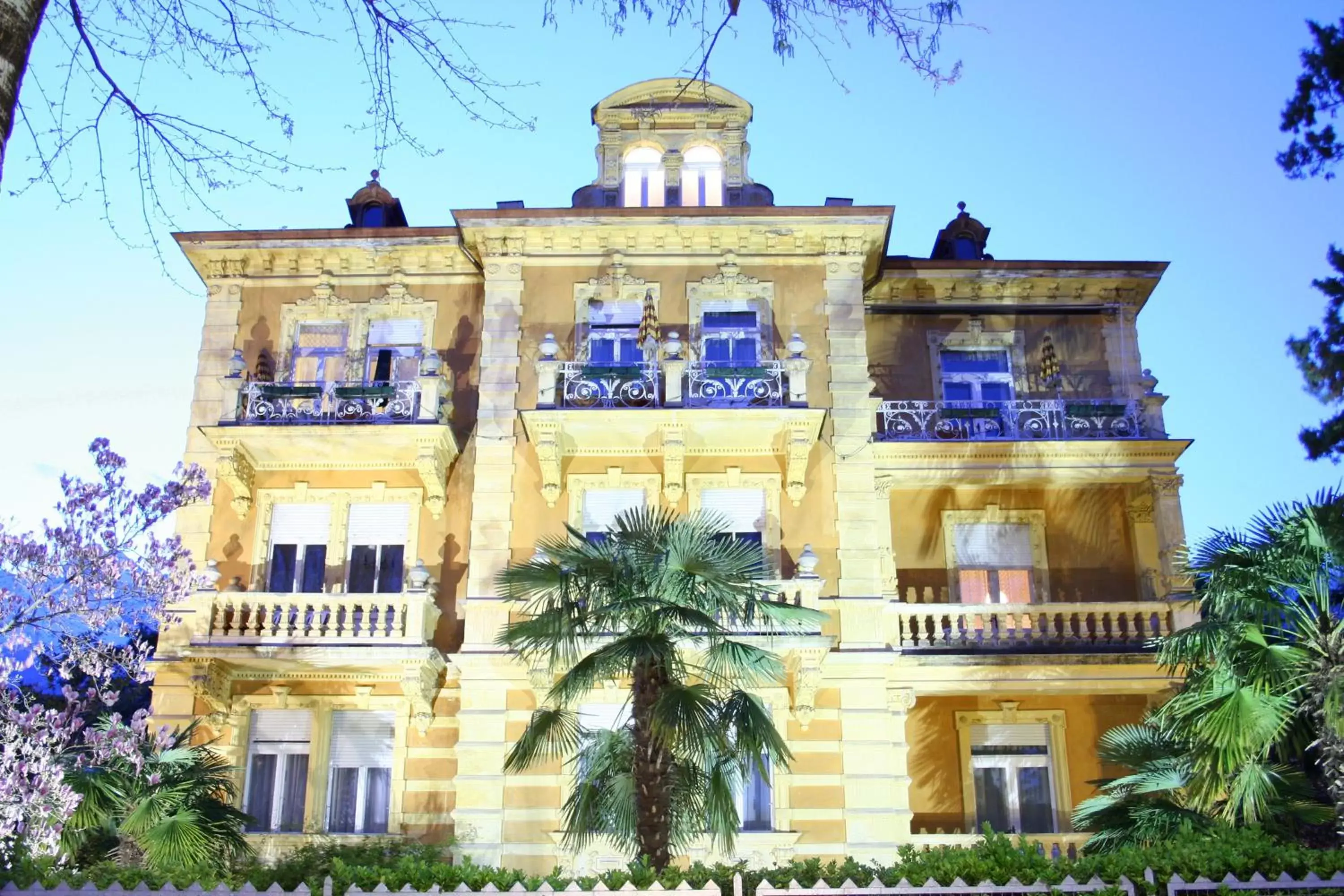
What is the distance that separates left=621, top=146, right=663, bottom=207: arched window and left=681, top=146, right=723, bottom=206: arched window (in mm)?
456

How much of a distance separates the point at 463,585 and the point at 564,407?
327cm

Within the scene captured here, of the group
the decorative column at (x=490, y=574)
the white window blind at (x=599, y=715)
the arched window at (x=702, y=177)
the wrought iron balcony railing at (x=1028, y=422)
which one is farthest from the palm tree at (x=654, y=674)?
the arched window at (x=702, y=177)

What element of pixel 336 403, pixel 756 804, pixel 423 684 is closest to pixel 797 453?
pixel 756 804

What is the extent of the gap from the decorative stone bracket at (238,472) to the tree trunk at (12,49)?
50.7ft

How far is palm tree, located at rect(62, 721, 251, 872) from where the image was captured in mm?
15422

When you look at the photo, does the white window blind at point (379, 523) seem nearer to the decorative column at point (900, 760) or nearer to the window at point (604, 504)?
the window at point (604, 504)

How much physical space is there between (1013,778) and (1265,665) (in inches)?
299

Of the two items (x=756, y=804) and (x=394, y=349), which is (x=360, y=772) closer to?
(x=756, y=804)

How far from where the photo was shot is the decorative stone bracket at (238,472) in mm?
21531

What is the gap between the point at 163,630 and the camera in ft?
67.3

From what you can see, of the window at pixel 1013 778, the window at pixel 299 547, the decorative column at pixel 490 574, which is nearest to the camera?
the decorative column at pixel 490 574

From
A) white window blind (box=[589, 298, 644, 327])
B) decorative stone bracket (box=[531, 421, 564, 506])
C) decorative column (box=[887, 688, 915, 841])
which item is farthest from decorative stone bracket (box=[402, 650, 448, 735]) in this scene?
decorative column (box=[887, 688, 915, 841])

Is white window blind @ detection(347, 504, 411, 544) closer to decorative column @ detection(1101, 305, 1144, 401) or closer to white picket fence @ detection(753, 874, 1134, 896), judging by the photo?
white picket fence @ detection(753, 874, 1134, 896)

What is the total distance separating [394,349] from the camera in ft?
76.4
